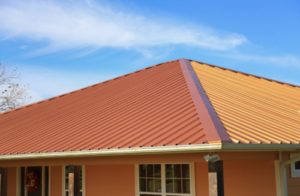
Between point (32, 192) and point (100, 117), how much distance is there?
4605 mm

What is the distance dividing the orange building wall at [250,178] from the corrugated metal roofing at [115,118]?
1706mm

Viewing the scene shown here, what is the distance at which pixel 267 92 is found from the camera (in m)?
14.6

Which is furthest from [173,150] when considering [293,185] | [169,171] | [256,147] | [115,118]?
[293,185]

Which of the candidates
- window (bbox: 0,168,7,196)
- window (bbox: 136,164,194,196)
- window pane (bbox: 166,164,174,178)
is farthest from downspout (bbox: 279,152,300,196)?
window (bbox: 0,168,7,196)

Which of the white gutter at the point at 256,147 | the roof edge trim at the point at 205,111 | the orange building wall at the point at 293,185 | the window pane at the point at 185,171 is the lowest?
the orange building wall at the point at 293,185

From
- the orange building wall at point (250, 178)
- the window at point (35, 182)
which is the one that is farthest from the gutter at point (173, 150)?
the window at point (35, 182)

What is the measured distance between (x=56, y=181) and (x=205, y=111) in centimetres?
683

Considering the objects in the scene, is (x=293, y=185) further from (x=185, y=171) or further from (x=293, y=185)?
(x=185, y=171)

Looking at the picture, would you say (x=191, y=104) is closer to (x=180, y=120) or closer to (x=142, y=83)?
(x=180, y=120)

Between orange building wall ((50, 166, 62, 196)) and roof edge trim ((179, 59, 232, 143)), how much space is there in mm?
4814

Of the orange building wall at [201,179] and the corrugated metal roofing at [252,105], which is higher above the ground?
the corrugated metal roofing at [252,105]

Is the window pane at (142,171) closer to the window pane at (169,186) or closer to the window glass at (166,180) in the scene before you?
the window glass at (166,180)

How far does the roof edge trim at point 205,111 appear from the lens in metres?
7.95

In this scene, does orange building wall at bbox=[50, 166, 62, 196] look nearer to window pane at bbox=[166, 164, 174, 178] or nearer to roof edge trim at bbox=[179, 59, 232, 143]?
window pane at bbox=[166, 164, 174, 178]
